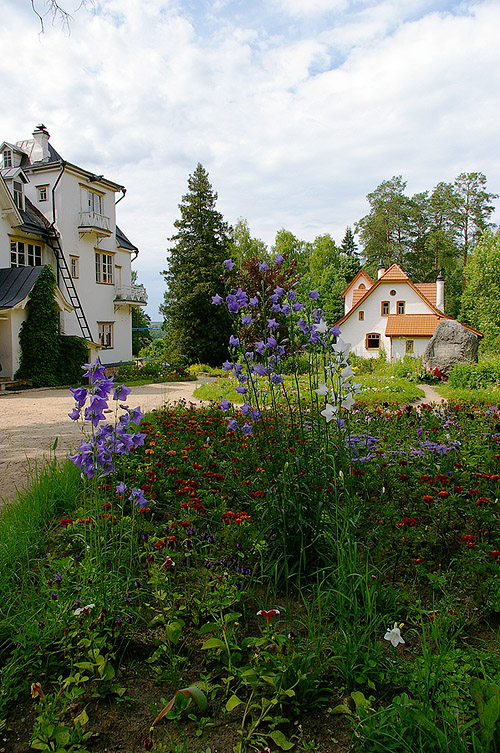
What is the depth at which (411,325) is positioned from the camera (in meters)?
25.3

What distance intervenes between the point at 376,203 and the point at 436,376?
28293 mm

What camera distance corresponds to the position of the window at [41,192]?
61.7ft

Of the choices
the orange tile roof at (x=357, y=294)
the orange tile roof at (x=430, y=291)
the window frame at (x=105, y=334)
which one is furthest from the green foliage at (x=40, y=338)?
the orange tile roof at (x=357, y=294)

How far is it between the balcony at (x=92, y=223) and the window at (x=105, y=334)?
12.5ft

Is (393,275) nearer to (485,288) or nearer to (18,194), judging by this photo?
(485,288)

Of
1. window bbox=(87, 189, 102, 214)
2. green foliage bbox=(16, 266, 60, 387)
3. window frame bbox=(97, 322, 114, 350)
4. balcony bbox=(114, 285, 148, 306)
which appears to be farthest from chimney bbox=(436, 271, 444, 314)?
green foliage bbox=(16, 266, 60, 387)

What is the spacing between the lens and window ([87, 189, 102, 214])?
20.2m

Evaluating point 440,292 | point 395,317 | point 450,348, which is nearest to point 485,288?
point 440,292

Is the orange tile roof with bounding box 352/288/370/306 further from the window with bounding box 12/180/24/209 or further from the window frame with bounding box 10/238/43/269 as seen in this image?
the window with bounding box 12/180/24/209

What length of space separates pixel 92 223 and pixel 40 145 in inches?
156

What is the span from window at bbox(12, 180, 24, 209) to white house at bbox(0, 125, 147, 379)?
3 centimetres

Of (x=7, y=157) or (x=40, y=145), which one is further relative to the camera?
(x=40, y=145)

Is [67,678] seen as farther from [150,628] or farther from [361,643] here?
[361,643]

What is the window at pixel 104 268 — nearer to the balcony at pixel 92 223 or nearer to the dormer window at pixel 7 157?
the balcony at pixel 92 223
